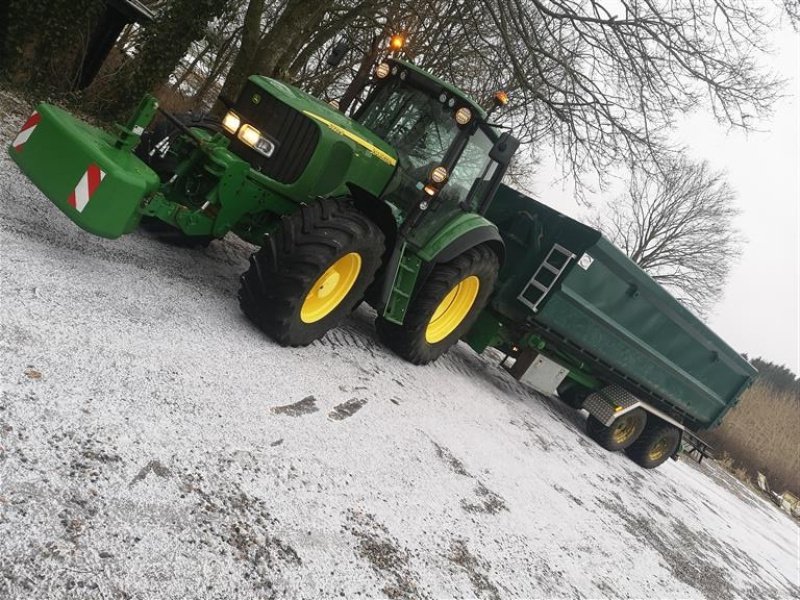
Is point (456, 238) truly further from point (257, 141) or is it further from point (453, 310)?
point (257, 141)

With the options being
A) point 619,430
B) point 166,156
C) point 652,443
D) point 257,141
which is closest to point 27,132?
point 166,156

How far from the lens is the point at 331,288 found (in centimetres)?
424

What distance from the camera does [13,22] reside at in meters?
6.00

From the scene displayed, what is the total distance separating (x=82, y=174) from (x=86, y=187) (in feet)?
0.28

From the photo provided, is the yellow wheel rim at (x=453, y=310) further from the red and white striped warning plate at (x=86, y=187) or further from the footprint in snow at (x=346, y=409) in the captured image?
the red and white striped warning plate at (x=86, y=187)

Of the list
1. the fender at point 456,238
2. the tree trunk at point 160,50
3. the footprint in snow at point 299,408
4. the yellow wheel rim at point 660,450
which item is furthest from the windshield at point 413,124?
the yellow wheel rim at point 660,450

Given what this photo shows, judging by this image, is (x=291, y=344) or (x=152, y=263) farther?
(x=152, y=263)

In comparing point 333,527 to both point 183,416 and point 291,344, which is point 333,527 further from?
point 291,344

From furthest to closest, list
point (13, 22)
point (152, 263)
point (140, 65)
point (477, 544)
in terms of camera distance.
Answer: point (140, 65), point (13, 22), point (152, 263), point (477, 544)

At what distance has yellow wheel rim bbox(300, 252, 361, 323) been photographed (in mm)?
4039

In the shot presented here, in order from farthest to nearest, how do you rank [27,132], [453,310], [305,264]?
[453,310] < [305,264] < [27,132]

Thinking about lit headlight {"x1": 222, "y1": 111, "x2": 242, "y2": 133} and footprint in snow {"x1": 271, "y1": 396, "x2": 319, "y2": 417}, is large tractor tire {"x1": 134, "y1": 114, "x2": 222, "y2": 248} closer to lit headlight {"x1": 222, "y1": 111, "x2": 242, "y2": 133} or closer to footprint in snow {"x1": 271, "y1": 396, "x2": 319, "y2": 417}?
lit headlight {"x1": 222, "y1": 111, "x2": 242, "y2": 133}

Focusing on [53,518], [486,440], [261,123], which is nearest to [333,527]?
[53,518]

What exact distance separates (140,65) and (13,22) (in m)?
1.29
